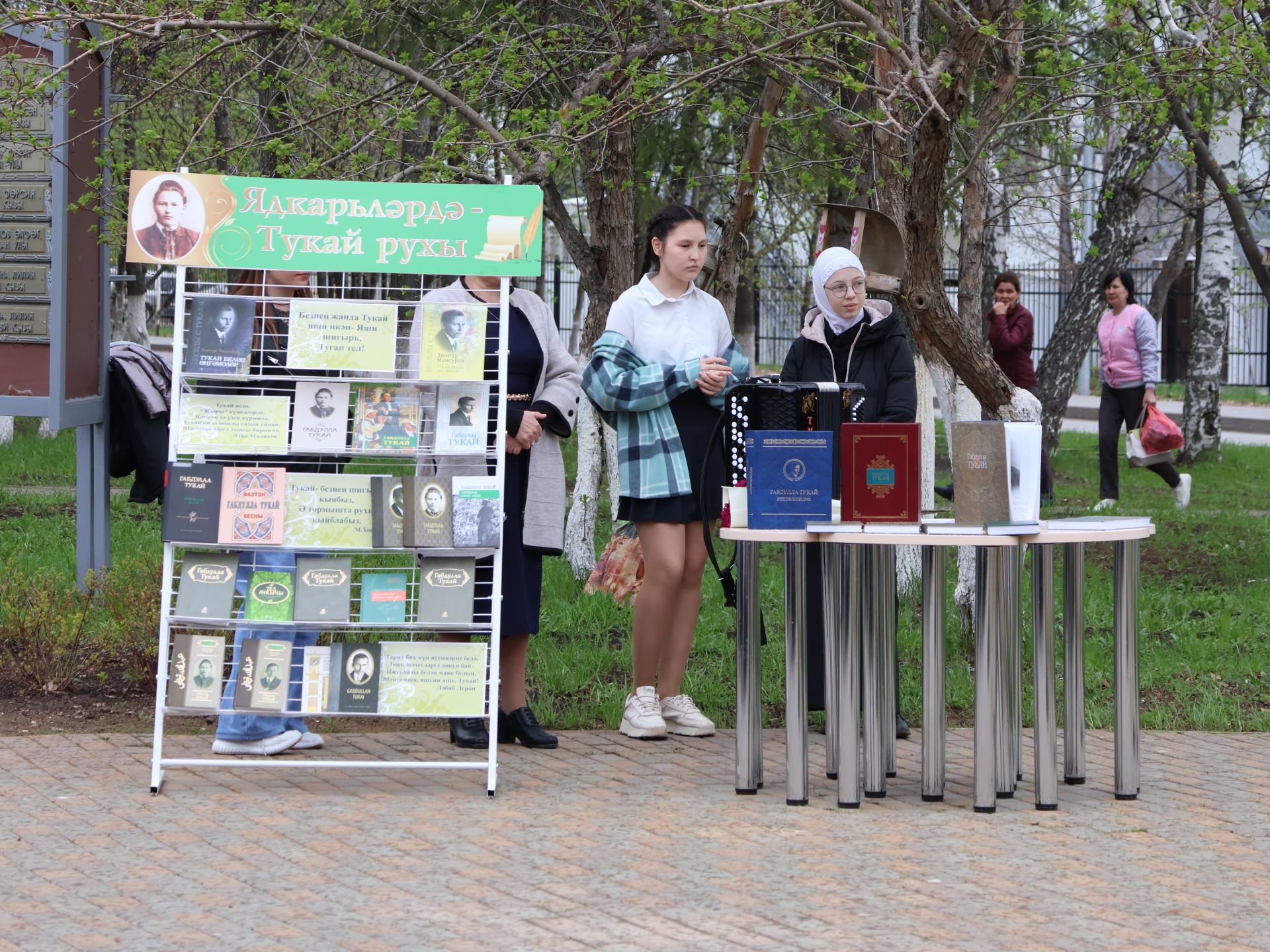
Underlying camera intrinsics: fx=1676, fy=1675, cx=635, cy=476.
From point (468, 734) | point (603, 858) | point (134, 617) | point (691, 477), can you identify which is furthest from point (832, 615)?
point (134, 617)

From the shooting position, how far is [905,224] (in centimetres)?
800

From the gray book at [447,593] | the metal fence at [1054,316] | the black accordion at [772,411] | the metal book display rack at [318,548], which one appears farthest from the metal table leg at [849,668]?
the metal fence at [1054,316]

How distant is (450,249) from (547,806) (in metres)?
2.00

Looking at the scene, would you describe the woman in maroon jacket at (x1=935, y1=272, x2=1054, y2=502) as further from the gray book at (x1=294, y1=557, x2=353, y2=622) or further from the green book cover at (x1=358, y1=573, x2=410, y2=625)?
the gray book at (x1=294, y1=557, x2=353, y2=622)

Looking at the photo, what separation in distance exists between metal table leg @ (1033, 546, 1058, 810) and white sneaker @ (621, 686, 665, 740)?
171cm

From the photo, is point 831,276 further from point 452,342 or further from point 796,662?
point 796,662

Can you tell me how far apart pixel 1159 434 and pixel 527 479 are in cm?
765

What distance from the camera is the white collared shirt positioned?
6.72 metres

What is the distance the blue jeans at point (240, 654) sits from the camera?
6.17 m

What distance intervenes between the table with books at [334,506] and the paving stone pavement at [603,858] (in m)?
0.37

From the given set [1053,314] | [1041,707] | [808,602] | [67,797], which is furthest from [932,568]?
[1053,314]

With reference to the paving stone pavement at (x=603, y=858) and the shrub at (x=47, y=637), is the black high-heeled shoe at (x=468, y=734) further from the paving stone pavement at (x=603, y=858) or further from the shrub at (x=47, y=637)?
the shrub at (x=47, y=637)

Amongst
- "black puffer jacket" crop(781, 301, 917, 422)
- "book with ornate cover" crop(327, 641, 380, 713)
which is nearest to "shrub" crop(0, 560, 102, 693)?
"book with ornate cover" crop(327, 641, 380, 713)

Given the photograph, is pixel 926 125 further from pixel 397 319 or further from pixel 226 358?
pixel 226 358
